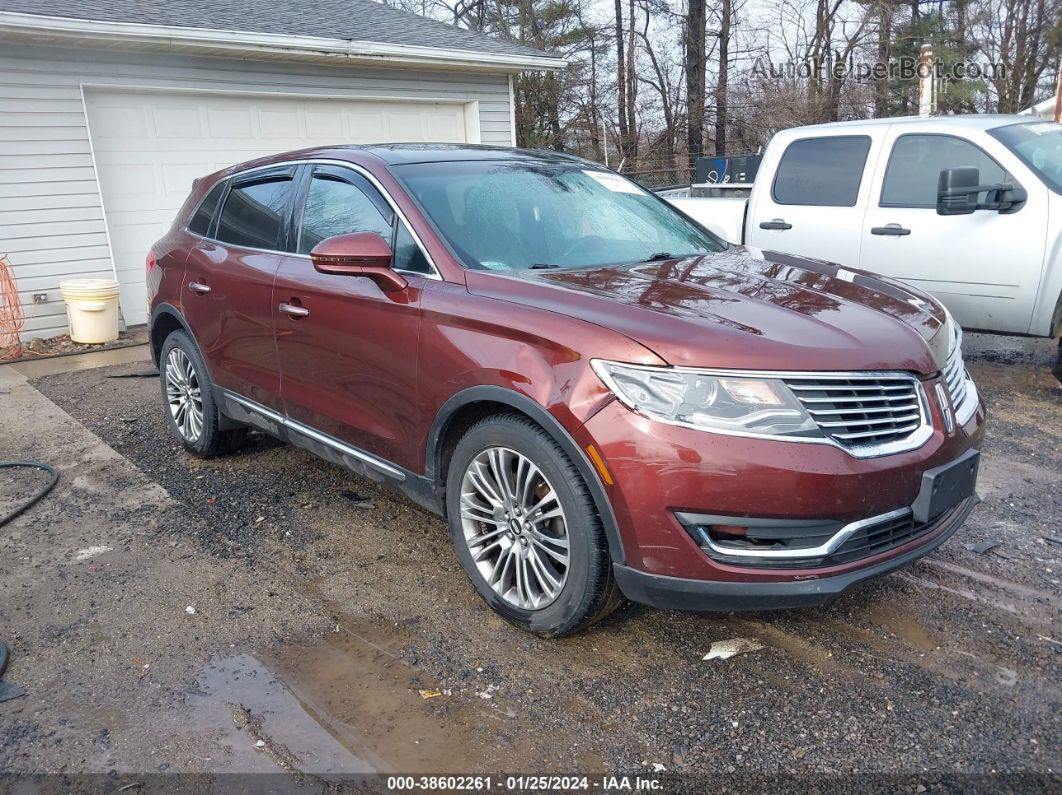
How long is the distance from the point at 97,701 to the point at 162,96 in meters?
8.52

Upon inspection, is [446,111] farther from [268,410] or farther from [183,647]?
[183,647]

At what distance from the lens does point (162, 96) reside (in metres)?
9.57

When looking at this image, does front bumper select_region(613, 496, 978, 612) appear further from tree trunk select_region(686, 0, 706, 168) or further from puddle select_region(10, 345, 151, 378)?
tree trunk select_region(686, 0, 706, 168)

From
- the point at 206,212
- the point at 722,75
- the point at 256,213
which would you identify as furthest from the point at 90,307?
the point at 722,75

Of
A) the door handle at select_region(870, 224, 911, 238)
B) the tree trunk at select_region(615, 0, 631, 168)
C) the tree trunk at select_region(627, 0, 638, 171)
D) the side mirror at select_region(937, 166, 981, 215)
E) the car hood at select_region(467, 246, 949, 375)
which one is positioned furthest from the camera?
the tree trunk at select_region(627, 0, 638, 171)

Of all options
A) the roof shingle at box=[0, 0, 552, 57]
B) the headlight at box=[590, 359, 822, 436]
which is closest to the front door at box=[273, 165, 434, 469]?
the headlight at box=[590, 359, 822, 436]

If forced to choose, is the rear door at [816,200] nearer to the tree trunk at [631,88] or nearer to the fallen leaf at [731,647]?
the fallen leaf at [731,647]

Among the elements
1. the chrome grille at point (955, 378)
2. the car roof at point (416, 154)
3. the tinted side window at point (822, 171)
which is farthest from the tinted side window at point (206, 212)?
the tinted side window at point (822, 171)

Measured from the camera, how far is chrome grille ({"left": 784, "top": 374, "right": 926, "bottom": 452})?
2568 millimetres

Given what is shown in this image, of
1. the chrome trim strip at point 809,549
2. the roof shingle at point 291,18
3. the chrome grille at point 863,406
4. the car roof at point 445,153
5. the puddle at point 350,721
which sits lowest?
the puddle at point 350,721

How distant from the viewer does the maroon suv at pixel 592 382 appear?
256 cm

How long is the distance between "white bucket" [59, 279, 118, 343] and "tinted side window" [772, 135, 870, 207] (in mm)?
6985

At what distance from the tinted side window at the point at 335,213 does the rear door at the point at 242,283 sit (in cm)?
20

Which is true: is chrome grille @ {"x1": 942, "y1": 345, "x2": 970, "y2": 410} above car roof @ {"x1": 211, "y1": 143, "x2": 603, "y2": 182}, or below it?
below
